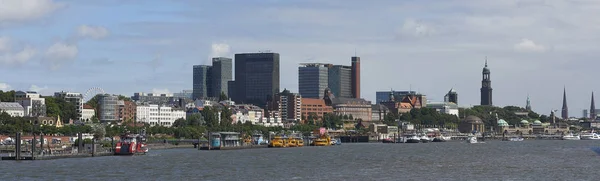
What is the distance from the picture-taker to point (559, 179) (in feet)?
296

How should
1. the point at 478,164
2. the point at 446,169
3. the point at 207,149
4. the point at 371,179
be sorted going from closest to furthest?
the point at 371,179 → the point at 446,169 → the point at 478,164 → the point at 207,149

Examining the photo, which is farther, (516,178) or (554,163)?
(554,163)

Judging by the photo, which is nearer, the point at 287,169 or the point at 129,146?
the point at 287,169

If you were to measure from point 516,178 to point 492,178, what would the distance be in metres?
2.04

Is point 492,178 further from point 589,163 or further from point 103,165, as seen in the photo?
point 103,165

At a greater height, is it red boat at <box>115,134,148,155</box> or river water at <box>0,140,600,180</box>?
red boat at <box>115,134,148,155</box>

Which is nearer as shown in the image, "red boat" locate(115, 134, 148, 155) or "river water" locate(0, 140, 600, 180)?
"river water" locate(0, 140, 600, 180)

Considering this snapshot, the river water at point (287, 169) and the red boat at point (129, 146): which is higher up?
the red boat at point (129, 146)

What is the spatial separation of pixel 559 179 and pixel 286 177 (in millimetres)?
22114

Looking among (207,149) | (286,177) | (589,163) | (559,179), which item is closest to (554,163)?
(589,163)

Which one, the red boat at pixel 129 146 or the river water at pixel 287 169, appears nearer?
the river water at pixel 287 169

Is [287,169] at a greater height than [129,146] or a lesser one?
lesser

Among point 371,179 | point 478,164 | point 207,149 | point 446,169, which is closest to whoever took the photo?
point 371,179

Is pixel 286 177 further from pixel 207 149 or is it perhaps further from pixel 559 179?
pixel 207 149
